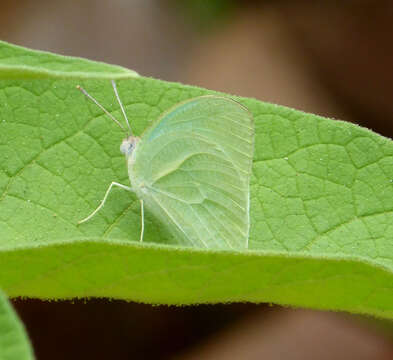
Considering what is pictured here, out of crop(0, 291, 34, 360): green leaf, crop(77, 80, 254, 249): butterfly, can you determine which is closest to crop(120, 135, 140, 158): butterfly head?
crop(77, 80, 254, 249): butterfly

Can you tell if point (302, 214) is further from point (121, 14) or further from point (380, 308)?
point (121, 14)

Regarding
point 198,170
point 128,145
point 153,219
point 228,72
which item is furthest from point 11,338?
point 228,72

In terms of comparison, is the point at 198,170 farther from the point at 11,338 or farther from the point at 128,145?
the point at 11,338

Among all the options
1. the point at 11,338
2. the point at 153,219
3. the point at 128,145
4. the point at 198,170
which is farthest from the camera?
the point at 198,170

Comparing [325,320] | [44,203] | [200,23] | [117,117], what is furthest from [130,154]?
[200,23]

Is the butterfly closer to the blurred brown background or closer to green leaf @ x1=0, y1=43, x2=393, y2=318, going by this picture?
green leaf @ x1=0, y1=43, x2=393, y2=318

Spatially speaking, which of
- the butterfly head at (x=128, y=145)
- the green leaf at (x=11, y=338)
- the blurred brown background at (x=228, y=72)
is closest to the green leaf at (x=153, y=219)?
the butterfly head at (x=128, y=145)
